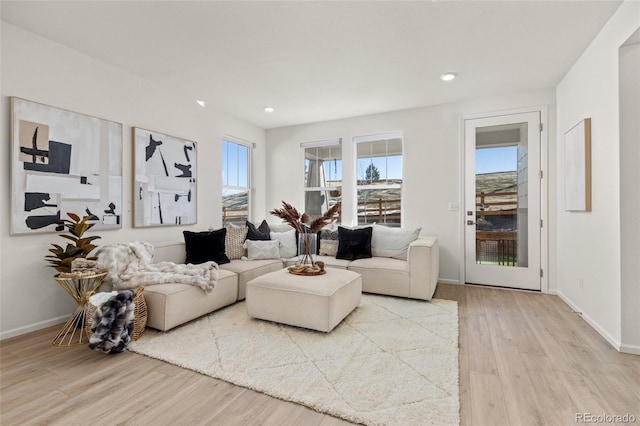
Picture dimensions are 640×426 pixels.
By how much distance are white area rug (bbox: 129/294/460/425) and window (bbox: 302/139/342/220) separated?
252 centimetres

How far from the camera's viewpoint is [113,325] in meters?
2.23

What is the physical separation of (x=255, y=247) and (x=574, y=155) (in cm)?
365

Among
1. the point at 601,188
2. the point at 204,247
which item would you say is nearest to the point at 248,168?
the point at 204,247

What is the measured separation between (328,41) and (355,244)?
7.81 feet

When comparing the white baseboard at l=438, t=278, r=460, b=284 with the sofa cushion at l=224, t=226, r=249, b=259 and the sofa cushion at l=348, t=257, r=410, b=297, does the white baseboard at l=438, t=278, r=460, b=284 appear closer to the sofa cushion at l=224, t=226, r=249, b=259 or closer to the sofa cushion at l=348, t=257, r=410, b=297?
the sofa cushion at l=348, t=257, r=410, b=297

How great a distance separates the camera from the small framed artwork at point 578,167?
280cm

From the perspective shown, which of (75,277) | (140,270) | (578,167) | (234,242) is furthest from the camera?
(234,242)

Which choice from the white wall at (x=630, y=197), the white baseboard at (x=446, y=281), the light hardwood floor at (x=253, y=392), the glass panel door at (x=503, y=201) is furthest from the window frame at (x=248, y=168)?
the white wall at (x=630, y=197)

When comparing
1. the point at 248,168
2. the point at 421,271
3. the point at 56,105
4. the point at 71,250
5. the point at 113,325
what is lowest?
the point at 113,325

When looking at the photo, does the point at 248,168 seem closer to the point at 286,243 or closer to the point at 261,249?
the point at 286,243

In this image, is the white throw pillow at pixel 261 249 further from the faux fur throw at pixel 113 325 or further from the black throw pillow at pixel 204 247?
the faux fur throw at pixel 113 325

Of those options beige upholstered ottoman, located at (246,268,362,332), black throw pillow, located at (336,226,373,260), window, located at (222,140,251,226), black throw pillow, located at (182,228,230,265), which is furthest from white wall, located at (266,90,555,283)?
black throw pillow, located at (182,228,230,265)

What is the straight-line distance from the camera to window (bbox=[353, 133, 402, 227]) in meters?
4.78

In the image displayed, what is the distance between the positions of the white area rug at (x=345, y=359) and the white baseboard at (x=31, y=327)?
93 centimetres
